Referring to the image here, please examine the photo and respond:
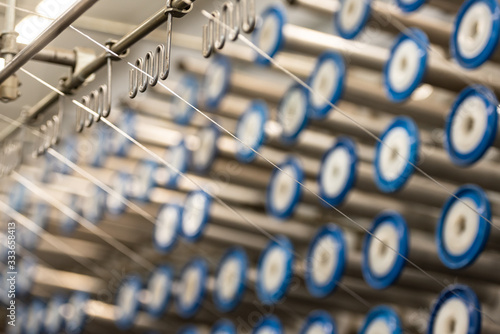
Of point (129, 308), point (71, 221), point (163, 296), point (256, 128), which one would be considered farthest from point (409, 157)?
point (71, 221)

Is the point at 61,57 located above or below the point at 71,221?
above

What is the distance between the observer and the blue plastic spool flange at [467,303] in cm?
192

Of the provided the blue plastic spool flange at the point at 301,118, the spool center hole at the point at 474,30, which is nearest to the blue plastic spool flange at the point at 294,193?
the blue plastic spool flange at the point at 301,118

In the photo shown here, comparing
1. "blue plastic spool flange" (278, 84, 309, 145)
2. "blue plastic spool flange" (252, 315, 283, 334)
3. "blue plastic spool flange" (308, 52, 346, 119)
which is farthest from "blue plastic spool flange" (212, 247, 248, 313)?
"blue plastic spool flange" (308, 52, 346, 119)

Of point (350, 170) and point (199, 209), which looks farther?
point (199, 209)

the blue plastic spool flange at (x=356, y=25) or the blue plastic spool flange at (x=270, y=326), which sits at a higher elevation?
the blue plastic spool flange at (x=356, y=25)

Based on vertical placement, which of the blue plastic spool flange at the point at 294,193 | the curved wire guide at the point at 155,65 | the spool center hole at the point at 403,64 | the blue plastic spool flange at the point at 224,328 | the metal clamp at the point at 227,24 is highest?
the spool center hole at the point at 403,64

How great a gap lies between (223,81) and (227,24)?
4.86 ft

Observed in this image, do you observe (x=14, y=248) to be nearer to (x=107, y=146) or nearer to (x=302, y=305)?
(x=107, y=146)

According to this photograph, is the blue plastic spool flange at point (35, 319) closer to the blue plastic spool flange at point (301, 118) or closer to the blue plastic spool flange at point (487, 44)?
the blue plastic spool flange at point (301, 118)

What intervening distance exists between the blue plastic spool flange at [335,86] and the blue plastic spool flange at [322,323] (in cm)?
54

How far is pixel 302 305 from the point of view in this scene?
2922 millimetres

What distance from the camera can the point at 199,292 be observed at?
304 centimetres

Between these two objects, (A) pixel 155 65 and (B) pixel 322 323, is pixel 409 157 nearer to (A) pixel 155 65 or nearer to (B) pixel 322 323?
(B) pixel 322 323
